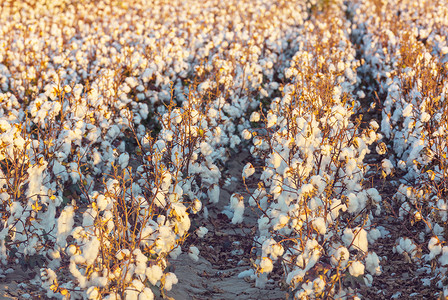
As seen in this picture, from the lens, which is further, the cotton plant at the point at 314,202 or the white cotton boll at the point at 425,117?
the white cotton boll at the point at 425,117

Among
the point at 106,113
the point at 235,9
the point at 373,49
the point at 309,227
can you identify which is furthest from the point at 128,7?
the point at 309,227

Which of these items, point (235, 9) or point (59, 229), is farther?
point (235, 9)

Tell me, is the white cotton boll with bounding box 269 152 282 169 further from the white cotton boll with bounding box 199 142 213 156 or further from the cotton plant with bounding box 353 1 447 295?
the cotton plant with bounding box 353 1 447 295

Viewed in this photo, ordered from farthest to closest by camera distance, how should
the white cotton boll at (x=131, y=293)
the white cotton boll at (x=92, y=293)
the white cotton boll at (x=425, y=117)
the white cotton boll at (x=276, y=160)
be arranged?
the white cotton boll at (x=425, y=117) < the white cotton boll at (x=276, y=160) < the white cotton boll at (x=131, y=293) < the white cotton boll at (x=92, y=293)

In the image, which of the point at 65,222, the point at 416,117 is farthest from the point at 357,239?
the point at 416,117

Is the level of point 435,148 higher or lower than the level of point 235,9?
lower

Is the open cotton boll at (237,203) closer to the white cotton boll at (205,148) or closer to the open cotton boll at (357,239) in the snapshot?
the white cotton boll at (205,148)

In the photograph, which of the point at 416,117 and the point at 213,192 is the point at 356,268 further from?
the point at 416,117

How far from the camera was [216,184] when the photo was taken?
483 centimetres

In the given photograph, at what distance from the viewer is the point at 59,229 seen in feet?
11.6

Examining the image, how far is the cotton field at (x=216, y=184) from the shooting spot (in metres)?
3.34

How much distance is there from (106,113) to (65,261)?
1.63 meters

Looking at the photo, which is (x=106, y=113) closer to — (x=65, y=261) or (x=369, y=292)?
Answer: (x=65, y=261)

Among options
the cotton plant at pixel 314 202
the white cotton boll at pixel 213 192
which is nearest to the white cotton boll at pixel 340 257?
the cotton plant at pixel 314 202
